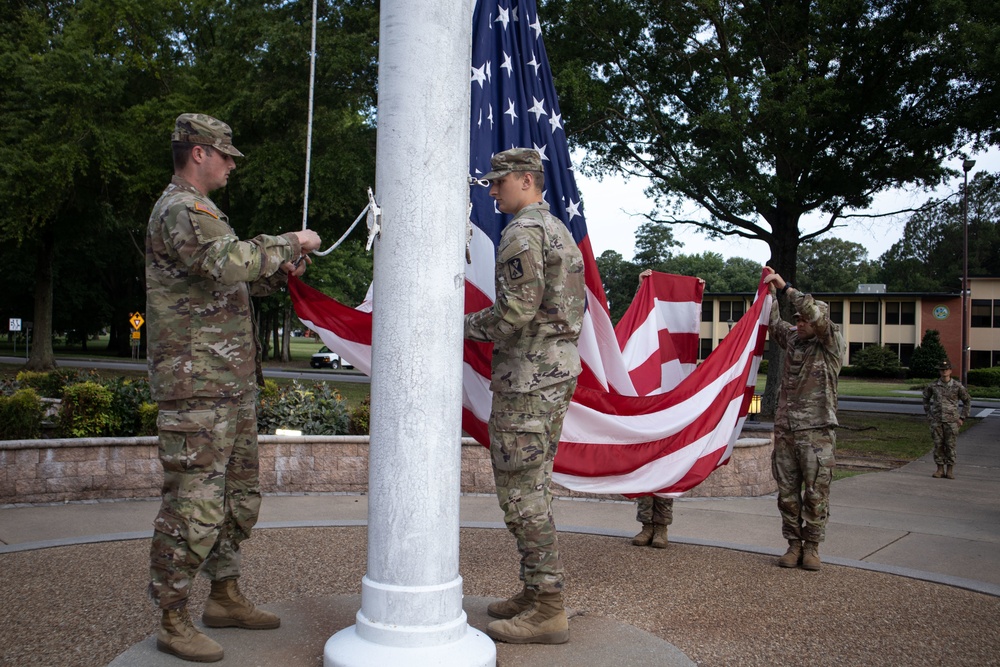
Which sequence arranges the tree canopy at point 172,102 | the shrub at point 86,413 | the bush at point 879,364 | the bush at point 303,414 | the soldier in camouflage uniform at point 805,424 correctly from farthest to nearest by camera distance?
the bush at point 879,364
the tree canopy at point 172,102
the bush at point 303,414
the shrub at point 86,413
the soldier in camouflage uniform at point 805,424

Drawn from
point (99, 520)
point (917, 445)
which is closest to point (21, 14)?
point (99, 520)

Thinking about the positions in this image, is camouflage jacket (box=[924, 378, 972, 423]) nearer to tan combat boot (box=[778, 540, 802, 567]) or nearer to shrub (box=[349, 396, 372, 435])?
tan combat boot (box=[778, 540, 802, 567])

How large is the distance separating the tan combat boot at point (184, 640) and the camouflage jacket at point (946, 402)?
1237 centimetres

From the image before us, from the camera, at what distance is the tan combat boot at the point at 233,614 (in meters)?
4.21

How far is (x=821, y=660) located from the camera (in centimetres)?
421

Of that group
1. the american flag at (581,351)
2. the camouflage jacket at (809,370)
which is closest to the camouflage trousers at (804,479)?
the camouflage jacket at (809,370)

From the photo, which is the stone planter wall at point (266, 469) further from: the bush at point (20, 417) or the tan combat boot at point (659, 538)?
the tan combat boot at point (659, 538)

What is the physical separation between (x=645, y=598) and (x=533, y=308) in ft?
6.96

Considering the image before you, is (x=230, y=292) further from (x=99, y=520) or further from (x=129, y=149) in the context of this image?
(x=129, y=149)

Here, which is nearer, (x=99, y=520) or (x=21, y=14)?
(x=99, y=520)

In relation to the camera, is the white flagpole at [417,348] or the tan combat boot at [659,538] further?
the tan combat boot at [659,538]

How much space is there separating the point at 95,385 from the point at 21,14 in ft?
75.4

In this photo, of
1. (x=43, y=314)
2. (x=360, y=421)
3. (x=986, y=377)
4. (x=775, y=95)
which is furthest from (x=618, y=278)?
(x=360, y=421)

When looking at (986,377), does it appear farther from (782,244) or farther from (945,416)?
(945,416)
